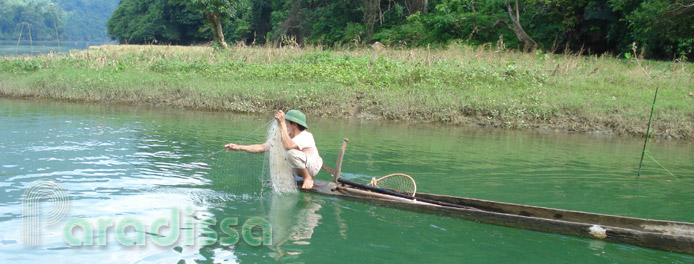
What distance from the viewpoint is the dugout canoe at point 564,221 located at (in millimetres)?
5180

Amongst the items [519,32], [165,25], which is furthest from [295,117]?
[165,25]

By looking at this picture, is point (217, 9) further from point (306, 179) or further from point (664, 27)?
point (306, 179)

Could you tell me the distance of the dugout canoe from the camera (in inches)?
204

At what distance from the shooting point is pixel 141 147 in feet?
32.8

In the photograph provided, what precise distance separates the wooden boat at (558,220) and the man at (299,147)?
2.54ft

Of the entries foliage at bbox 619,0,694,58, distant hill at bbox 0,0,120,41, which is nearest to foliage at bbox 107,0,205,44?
distant hill at bbox 0,0,120,41

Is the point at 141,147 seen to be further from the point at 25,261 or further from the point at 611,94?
the point at 611,94

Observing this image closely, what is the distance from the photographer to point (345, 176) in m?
8.28

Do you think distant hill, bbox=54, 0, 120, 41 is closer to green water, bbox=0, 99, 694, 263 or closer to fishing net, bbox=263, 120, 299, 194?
green water, bbox=0, 99, 694, 263

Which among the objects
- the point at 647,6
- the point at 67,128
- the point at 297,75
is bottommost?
the point at 67,128

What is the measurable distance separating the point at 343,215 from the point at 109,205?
278 cm

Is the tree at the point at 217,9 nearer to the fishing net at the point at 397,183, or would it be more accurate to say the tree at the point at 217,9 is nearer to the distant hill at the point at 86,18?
the fishing net at the point at 397,183

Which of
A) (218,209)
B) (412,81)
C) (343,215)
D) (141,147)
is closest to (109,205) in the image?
(218,209)

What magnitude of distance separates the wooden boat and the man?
2.54 ft
